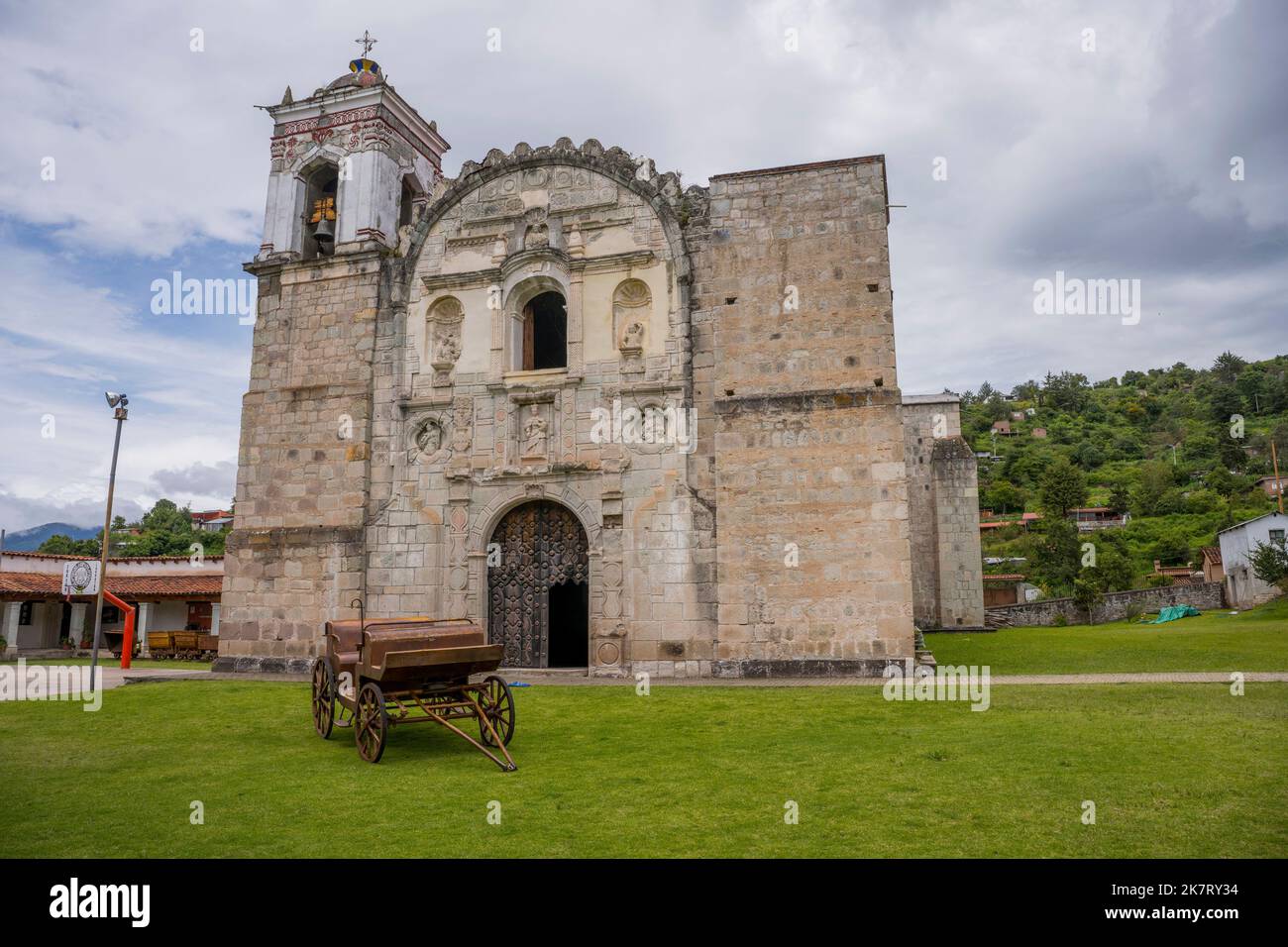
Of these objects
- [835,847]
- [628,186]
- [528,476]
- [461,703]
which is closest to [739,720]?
[461,703]

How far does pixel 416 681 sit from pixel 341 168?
546 inches

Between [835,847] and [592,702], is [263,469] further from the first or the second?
[835,847]

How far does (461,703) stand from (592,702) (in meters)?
3.64

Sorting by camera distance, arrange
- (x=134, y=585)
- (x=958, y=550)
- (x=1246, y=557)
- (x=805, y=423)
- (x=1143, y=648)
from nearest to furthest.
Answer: (x=805, y=423), (x=1143, y=648), (x=958, y=550), (x=134, y=585), (x=1246, y=557)

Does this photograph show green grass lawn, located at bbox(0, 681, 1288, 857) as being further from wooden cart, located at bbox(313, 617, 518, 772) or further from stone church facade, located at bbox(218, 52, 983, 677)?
stone church facade, located at bbox(218, 52, 983, 677)

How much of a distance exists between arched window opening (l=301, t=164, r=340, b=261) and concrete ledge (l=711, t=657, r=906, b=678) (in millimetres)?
12517

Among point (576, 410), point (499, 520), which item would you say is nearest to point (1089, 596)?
point (576, 410)

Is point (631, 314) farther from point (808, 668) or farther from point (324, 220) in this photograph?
point (324, 220)

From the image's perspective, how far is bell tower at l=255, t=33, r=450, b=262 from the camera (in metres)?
18.0

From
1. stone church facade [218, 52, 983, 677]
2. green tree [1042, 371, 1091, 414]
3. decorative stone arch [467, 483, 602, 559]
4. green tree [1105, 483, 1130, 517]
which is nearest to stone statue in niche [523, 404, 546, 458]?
stone church facade [218, 52, 983, 677]

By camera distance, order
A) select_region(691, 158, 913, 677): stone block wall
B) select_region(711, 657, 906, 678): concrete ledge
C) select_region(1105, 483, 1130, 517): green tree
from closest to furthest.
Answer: select_region(711, 657, 906, 678): concrete ledge
select_region(691, 158, 913, 677): stone block wall
select_region(1105, 483, 1130, 517): green tree

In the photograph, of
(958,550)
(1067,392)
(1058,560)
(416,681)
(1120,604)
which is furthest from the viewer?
(1067,392)

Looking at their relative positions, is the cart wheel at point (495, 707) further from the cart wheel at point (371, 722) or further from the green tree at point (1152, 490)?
the green tree at point (1152, 490)

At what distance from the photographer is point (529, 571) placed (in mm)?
16141
